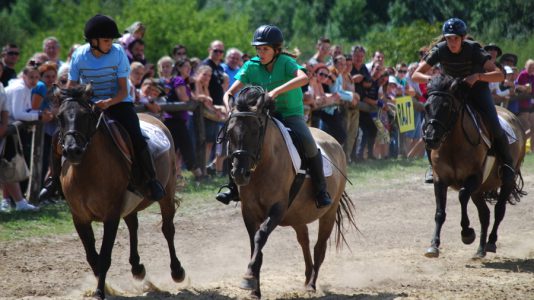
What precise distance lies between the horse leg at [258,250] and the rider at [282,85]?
631mm

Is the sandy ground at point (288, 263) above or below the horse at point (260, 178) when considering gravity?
below

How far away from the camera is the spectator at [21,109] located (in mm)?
13000

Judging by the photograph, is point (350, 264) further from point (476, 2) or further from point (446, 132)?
point (476, 2)

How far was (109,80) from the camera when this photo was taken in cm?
902

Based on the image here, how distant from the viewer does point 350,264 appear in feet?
35.5

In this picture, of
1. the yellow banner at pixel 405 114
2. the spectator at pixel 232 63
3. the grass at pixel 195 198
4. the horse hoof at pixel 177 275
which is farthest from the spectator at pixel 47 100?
the yellow banner at pixel 405 114

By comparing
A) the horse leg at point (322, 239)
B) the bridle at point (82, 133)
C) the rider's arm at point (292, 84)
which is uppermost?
the rider's arm at point (292, 84)

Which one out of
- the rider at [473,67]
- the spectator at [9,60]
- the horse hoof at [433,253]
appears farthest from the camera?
the spectator at [9,60]

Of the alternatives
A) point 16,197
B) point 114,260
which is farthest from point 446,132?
point 16,197

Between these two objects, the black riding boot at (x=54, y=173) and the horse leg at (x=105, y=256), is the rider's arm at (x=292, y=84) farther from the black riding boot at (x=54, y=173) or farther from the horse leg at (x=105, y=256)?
the black riding boot at (x=54, y=173)

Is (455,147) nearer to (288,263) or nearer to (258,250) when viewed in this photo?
(288,263)

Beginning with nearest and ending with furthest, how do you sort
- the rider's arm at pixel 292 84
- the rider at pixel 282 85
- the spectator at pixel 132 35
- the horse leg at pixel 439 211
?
the rider's arm at pixel 292 84
the rider at pixel 282 85
the horse leg at pixel 439 211
the spectator at pixel 132 35

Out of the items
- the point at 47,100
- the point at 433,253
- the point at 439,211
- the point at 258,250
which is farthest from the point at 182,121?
the point at 258,250

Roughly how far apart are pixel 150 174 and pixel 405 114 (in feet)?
38.8
